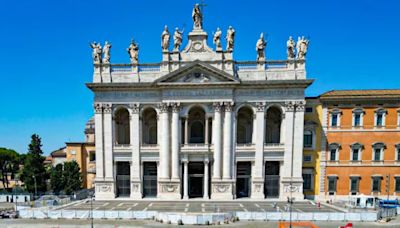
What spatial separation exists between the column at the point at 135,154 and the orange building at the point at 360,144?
25814 millimetres

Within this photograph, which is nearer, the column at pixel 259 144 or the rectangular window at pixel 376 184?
the column at pixel 259 144

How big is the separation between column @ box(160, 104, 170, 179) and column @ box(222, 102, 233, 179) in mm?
7929

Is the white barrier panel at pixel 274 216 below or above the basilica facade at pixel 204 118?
below

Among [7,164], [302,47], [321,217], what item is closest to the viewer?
[321,217]

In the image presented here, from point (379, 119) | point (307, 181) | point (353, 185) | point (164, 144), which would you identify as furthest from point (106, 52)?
point (353, 185)

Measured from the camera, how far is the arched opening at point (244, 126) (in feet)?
119

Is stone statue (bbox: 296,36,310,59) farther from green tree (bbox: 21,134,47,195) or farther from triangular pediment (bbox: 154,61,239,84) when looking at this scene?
green tree (bbox: 21,134,47,195)

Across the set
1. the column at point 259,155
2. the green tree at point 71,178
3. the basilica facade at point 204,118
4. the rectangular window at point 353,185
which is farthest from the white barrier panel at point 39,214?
the rectangular window at point 353,185

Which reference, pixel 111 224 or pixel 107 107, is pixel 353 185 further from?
pixel 107 107

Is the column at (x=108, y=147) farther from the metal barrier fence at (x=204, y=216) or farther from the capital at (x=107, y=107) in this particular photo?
the metal barrier fence at (x=204, y=216)

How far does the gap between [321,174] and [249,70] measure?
1785 centimetres

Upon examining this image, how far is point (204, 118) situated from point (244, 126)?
6130 millimetres

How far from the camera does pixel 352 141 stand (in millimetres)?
34812

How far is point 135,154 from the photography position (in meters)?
35.2
